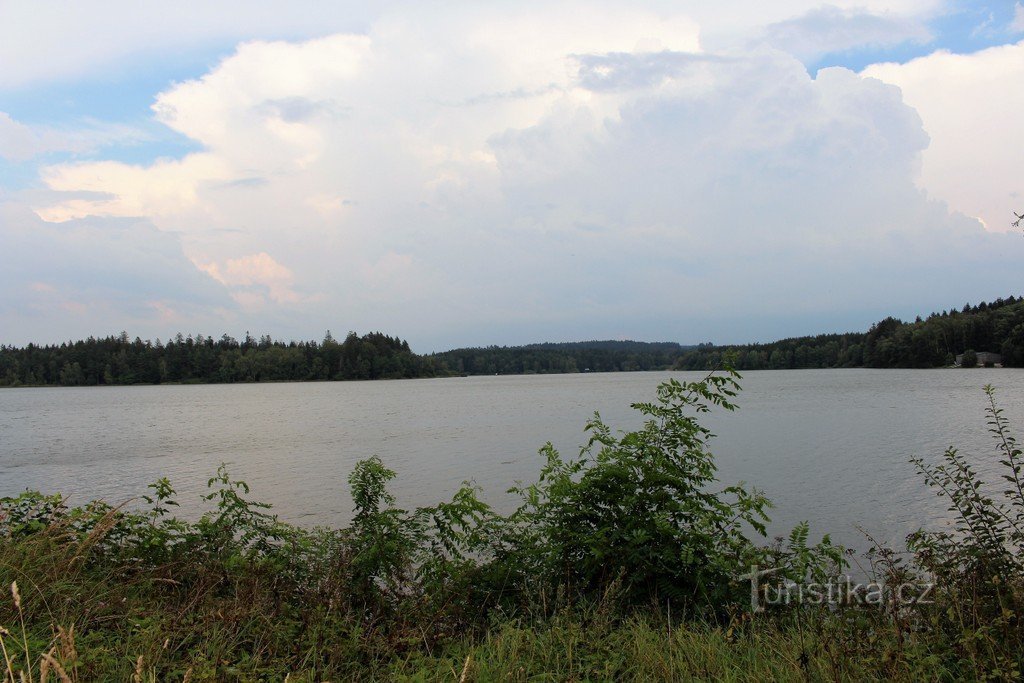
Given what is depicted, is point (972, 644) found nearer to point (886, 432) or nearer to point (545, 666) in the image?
point (545, 666)

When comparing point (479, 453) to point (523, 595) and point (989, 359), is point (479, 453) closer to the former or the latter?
point (523, 595)

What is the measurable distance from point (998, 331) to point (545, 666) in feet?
476

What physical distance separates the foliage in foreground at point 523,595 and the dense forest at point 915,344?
9288cm

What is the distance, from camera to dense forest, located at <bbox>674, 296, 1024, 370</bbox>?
117875 millimetres

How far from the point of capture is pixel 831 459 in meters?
22.8

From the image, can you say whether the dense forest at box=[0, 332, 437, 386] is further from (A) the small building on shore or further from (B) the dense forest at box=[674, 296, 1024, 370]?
(A) the small building on shore

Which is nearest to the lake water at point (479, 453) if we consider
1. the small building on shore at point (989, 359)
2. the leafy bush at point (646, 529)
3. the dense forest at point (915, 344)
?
the leafy bush at point (646, 529)

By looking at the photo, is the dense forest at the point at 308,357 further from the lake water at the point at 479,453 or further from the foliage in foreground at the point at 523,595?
the foliage in foreground at the point at 523,595

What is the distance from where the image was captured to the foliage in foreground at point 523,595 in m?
4.95

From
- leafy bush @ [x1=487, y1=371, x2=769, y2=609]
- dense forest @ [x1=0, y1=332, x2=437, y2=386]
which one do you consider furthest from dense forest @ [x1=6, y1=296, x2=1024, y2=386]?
leafy bush @ [x1=487, y1=371, x2=769, y2=609]

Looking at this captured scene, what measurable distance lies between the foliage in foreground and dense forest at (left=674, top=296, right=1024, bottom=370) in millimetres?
92876

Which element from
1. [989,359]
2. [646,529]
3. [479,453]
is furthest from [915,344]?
[646,529]

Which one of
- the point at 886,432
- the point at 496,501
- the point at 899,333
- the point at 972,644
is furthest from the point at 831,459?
the point at 899,333

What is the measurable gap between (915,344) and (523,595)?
15390cm
